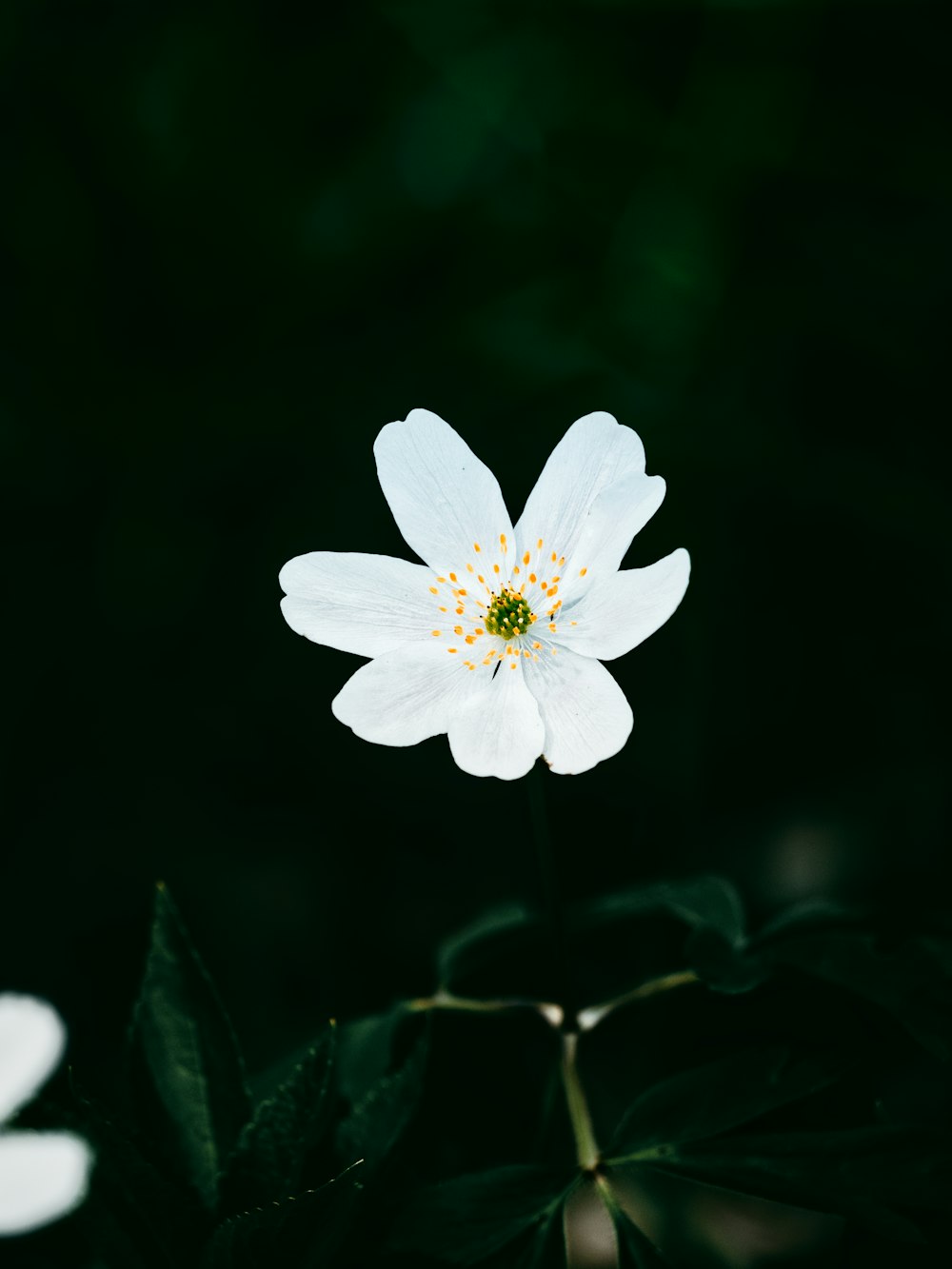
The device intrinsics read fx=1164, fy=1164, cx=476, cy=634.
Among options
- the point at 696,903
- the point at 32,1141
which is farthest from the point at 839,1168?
the point at 32,1141

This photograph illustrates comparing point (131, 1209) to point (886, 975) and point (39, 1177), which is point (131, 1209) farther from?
point (886, 975)

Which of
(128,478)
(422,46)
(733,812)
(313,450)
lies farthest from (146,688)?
(422,46)

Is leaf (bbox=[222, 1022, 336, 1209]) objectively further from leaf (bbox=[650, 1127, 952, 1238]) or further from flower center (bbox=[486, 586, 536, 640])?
flower center (bbox=[486, 586, 536, 640])

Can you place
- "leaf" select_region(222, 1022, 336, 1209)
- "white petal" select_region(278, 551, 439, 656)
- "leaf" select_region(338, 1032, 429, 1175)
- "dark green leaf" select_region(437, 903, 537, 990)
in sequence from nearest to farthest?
"leaf" select_region(222, 1022, 336, 1209) → "leaf" select_region(338, 1032, 429, 1175) → "white petal" select_region(278, 551, 439, 656) → "dark green leaf" select_region(437, 903, 537, 990)

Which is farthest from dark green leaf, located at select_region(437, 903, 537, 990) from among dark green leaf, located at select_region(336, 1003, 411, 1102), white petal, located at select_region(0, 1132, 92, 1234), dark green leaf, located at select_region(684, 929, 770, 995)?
white petal, located at select_region(0, 1132, 92, 1234)

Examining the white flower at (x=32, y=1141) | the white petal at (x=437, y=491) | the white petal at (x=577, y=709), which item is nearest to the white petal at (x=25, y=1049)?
the white flower at (x=32, y=1141)

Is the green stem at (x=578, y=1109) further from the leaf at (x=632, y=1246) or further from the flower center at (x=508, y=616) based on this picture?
the flower center at (x=508, y=616)
